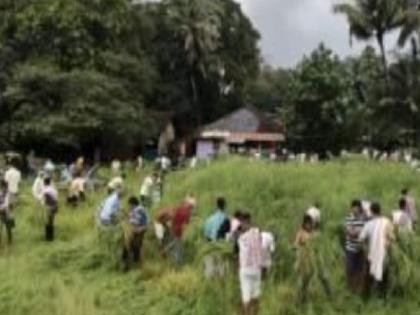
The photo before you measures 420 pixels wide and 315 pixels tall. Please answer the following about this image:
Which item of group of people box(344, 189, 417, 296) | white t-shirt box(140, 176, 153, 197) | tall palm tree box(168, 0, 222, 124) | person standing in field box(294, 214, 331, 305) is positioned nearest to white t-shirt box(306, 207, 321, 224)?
group of people box(344, 189, 417, 296)

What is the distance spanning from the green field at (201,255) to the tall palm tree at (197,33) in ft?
103

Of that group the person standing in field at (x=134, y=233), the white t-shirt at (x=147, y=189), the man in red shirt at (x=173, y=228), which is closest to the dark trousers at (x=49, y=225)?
the white t-shirt at (x=147, y=189)

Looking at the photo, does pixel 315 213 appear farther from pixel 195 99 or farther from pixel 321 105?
pixel 195 99

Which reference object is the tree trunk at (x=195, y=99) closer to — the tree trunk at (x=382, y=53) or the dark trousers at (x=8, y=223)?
the tree trunk at (x=382, y=53)

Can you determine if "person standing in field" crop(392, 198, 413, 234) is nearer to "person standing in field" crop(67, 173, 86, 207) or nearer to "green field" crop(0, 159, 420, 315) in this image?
"green field" crop(0, 159, 420, 315)

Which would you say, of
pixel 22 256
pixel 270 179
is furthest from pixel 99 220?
pixel 270 179

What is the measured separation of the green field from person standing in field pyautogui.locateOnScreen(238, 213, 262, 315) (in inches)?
36.2

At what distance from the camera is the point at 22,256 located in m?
23.0

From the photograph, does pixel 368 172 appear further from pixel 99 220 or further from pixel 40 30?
pixel 40 30

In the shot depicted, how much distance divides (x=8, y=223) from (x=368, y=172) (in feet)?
29.5

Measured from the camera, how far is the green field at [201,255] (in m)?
18.6

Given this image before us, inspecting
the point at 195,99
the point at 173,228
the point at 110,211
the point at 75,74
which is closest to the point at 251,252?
the point at 173,228

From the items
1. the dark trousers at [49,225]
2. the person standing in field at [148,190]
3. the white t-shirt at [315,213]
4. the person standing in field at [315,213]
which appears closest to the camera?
the person standing in field at [315,213]

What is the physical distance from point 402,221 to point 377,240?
252 centimetres
